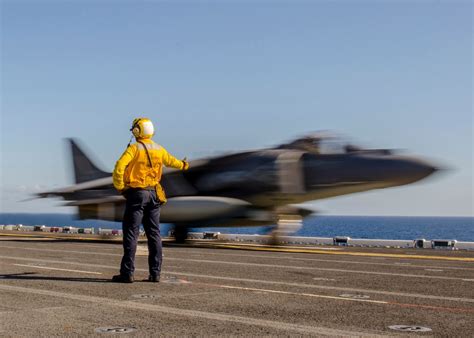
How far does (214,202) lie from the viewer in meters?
23.1

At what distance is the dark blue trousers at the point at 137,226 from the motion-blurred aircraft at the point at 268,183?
13.0 m

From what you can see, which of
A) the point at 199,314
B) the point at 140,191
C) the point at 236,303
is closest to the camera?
the point at 199,314

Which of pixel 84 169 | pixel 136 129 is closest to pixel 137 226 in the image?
pixel 136 129

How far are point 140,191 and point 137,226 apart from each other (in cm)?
56

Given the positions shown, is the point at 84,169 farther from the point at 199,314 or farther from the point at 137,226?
the point at 199,314

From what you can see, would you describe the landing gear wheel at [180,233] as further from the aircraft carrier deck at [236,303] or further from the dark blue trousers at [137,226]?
the dark blue trousers at [137,226]

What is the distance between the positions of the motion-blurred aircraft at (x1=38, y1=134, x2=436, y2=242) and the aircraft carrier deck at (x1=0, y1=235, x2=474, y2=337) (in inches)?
380

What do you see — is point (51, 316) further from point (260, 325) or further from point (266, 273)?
point (266, 273)

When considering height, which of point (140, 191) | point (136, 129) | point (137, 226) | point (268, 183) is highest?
point (136, 129)

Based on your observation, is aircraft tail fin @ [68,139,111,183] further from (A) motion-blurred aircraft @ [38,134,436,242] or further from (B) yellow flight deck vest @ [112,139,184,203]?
(B) yellow flight deck vest @ [112,139,184,203]

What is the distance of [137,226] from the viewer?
9.05m

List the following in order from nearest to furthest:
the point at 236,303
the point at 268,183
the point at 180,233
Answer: the point at 236,303, the point at 268,183, the point at 180,233

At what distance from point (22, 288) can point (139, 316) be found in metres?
3.12

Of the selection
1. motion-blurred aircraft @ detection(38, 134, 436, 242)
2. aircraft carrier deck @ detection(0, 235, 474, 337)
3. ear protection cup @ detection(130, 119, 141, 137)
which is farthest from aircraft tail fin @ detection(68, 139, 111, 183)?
ear protection cup @ detection(130, 119, 141, 137)
